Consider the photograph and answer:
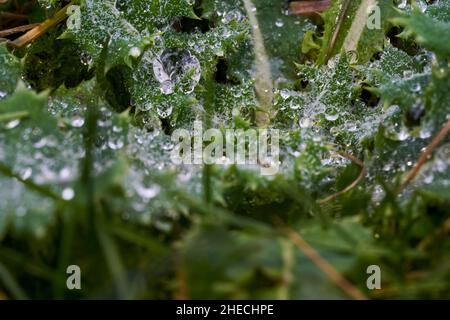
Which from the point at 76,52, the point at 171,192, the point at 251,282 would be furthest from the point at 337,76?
the point at 251,282

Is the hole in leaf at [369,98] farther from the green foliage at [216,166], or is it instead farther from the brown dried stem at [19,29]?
the brown dried stem at [19,29]

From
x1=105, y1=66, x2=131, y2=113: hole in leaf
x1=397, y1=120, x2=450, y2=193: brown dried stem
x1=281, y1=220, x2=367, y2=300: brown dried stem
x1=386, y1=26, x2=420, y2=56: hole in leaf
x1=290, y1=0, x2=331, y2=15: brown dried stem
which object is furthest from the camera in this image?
x1=290, y1=0, x2=331, y2=15: brown dried stem

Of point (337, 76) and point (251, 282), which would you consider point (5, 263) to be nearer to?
point (251, 282)

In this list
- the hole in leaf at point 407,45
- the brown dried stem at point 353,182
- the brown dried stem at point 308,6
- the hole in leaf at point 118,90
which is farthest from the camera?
the brown dried stem at point 308,6

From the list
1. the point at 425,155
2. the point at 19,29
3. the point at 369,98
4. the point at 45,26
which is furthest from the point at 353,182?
the point at 19,29

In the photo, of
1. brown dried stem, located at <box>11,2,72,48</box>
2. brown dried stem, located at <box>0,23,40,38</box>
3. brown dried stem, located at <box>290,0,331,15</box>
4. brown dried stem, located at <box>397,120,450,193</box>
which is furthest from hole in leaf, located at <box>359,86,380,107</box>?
brown dried stem, located at <box>0,23,40,38</box>

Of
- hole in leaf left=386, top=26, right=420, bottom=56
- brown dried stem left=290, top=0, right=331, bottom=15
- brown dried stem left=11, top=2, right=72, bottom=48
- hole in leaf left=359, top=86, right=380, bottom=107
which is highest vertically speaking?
brown dried stem left=290, top=0, right=331, bottom=15

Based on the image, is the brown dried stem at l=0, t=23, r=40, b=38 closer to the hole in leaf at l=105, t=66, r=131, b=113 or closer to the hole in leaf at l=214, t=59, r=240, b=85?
the hole in leaf at l=105, t=66, r=131, b=113

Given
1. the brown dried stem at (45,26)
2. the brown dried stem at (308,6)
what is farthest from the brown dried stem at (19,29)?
the brown dried stem at (308,6)
